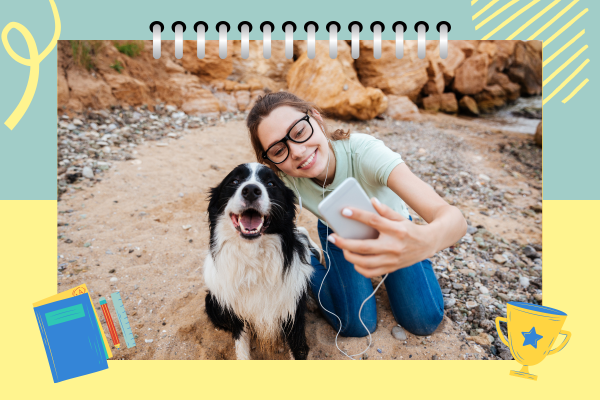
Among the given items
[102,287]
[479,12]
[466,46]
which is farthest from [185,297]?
[466,46]

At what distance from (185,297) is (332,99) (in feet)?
17.4

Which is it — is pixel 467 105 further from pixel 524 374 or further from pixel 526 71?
pixel 524 374

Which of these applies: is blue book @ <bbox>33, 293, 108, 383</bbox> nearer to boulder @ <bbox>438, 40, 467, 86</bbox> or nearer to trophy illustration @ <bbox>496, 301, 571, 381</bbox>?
trophy illustration @ <bbox>496, 301, 571, 381</bbox>

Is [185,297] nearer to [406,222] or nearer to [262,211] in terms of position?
[262,211]

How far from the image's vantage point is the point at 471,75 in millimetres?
10422

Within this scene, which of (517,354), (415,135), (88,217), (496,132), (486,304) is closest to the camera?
(517,354)

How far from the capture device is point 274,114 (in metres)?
1.63

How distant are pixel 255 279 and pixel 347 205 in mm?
987

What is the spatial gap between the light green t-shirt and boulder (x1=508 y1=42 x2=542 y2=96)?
13.1 meters

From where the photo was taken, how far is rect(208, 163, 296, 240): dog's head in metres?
1.59

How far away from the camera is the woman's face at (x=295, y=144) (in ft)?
5.16

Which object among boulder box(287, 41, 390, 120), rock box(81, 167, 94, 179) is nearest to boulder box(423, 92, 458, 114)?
boulder box(287, 41, 390, 120)

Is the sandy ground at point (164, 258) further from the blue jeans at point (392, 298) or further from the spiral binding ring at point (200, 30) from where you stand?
the spiral binding ring at point (200, 30)

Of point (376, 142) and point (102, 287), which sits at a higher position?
point (376, 142)
